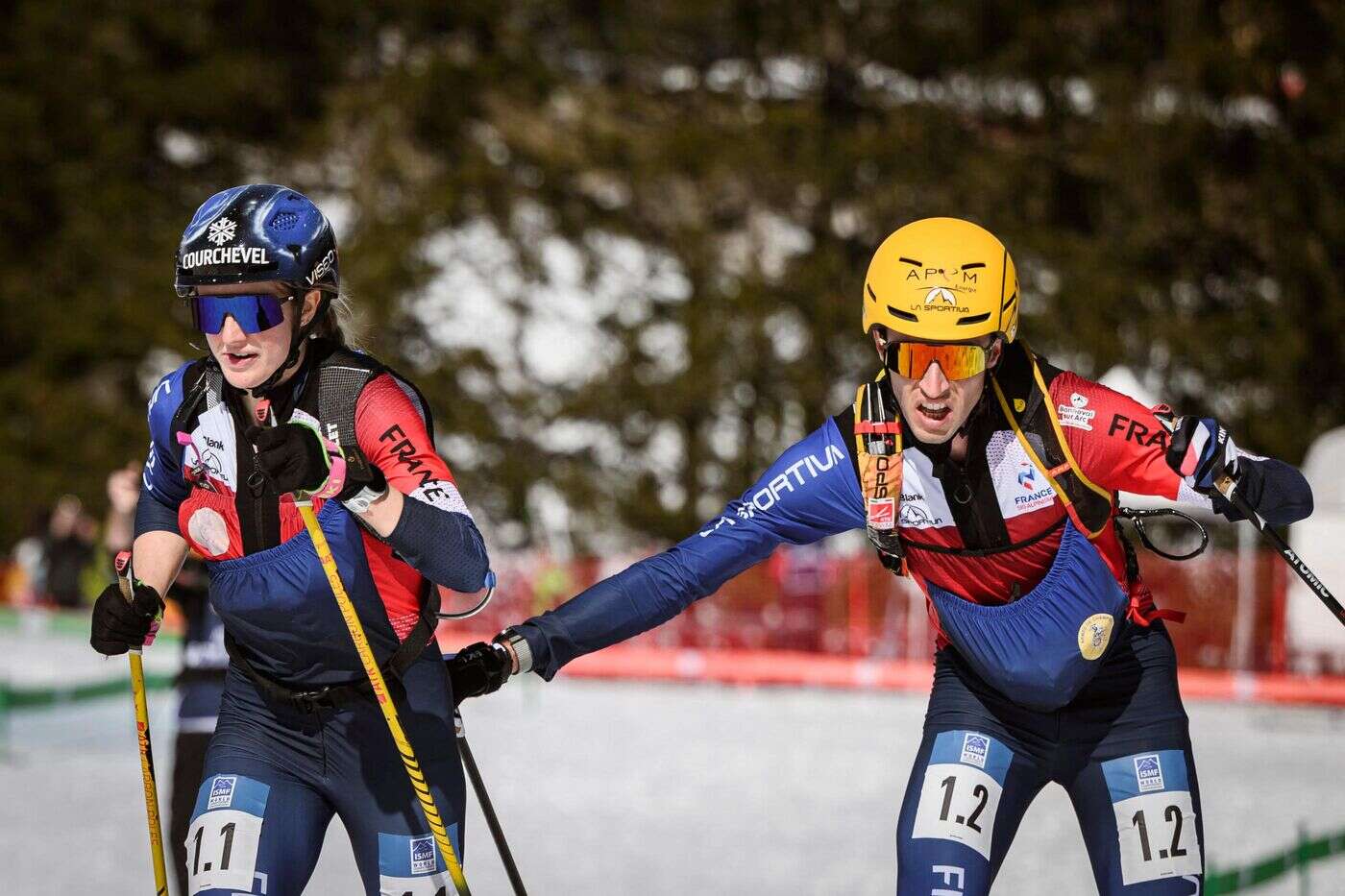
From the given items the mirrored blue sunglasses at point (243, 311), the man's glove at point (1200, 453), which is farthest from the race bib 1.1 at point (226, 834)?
the man's glove at point (1200, 453)

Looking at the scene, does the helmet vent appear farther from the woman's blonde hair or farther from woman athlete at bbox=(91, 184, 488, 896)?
the woman's blonde hair

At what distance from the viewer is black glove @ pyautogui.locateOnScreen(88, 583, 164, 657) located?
477cm

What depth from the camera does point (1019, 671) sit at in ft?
15.3

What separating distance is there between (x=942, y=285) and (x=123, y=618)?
2185mm

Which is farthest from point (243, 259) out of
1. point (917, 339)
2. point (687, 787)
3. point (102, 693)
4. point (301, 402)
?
point (102, 693)

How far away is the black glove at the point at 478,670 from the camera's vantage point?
4.74m

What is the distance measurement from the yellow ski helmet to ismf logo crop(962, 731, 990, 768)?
0.99 metres

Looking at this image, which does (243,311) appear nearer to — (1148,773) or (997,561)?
(997,561)

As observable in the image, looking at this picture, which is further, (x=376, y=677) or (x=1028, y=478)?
(x=1028, y=478)

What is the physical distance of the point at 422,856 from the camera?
450 cm

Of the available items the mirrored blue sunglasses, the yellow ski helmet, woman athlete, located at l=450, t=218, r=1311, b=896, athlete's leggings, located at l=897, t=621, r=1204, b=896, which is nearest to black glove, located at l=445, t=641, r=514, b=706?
woman athlete, located at l=450, t=218, r=1311, b=896

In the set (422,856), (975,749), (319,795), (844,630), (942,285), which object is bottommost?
(422,856)

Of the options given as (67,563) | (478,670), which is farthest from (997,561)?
(67,563)

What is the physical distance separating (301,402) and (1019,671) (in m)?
1.84
